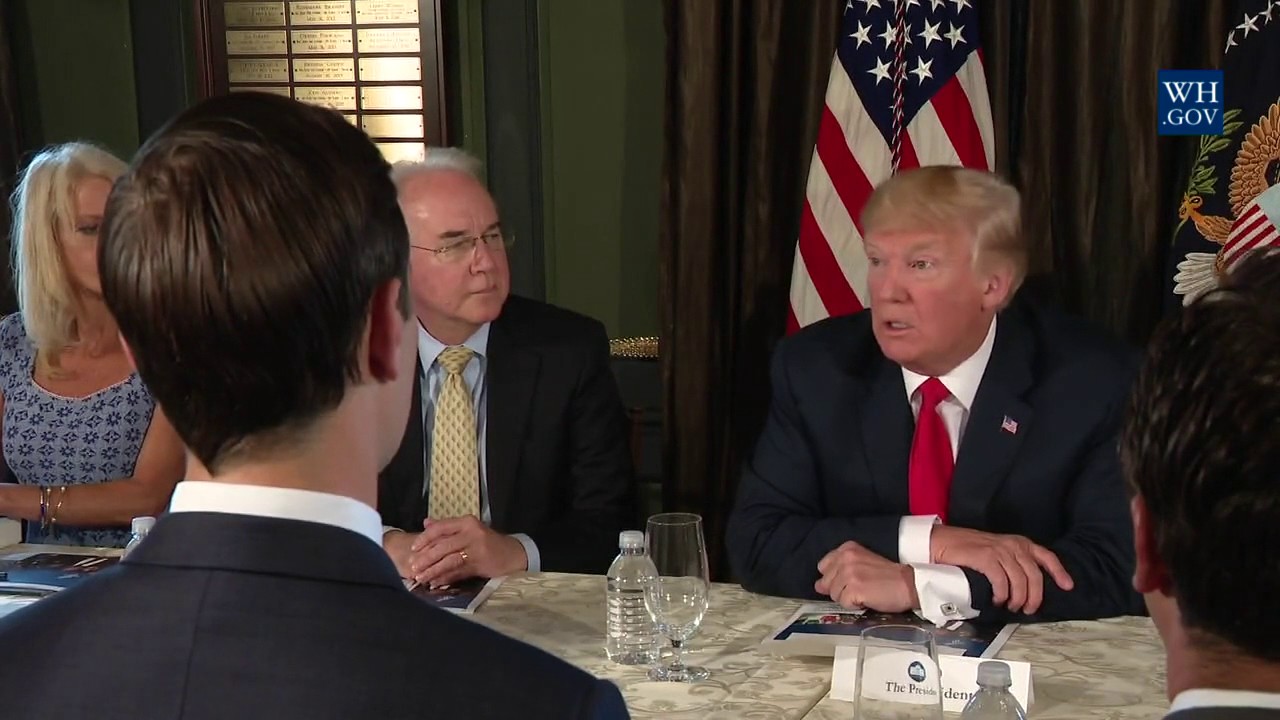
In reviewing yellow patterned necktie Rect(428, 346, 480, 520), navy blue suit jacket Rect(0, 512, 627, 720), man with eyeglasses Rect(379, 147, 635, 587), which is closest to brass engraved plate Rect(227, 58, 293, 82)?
man with eyeglasses Rect(379, 147, 635, 587)

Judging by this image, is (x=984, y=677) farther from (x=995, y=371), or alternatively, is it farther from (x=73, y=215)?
(x=73, y=215)

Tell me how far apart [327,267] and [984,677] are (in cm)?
96

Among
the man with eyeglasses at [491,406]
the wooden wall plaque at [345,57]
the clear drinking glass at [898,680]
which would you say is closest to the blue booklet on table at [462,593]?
the man with eyeglasses at [491,406]

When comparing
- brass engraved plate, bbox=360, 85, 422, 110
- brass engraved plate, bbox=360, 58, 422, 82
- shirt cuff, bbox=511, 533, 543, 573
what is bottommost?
shirt cuff, bbox=511, 533, 543, 573

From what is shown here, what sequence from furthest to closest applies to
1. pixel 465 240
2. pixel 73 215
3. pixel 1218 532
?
pixel 73 215, pixel 465 240, pixel 1218 532

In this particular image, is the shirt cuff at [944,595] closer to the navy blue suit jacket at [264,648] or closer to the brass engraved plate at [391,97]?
the navy blue suit jacket at [264,648]

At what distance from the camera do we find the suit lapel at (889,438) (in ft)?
8.67

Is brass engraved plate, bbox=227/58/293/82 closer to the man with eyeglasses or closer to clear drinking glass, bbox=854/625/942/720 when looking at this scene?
the man with eyeglasses

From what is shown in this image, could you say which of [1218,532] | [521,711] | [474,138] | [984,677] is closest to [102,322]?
[474,138]

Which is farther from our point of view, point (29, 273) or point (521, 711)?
point (29, 273)

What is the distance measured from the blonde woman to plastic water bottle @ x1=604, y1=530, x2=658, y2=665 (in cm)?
132

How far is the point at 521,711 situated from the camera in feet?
2.96

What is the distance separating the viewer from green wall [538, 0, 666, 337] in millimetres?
4000

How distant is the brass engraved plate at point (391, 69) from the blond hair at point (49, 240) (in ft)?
3.57
